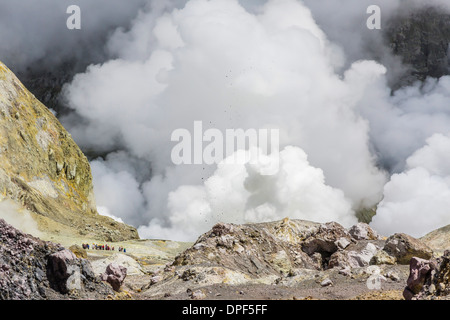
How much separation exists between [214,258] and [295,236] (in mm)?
16092

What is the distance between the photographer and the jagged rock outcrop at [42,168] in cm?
10350

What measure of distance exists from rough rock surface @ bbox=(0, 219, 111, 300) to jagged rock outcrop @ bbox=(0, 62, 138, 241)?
79409 mm

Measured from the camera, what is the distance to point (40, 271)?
19141 millimetres

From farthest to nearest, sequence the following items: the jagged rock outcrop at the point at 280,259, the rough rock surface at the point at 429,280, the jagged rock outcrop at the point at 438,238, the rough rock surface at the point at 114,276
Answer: the jagged rock outcrop at the point at 438,238 < the jagged rock outcrop at the point at 280,259 < the rough rock surface at the point at 114,276 < the rough rock surface at the point at 429,280

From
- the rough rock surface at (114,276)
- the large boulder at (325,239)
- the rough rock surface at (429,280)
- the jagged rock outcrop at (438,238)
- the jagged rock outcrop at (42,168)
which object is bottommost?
the rough rock surface at (429,280)

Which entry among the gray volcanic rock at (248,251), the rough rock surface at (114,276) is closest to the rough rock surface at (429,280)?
the rough rock surface at (114,276)

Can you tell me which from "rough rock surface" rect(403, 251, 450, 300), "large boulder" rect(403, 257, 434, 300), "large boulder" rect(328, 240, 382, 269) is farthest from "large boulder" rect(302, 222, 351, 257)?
"rough rock surface" rect(403, 251, 450, 300)

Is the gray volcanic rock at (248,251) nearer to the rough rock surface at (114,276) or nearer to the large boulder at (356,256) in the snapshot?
the large boulder at (356,256)

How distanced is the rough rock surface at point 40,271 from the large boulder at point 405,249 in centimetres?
2532

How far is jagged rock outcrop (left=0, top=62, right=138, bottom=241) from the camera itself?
103500 millimetres

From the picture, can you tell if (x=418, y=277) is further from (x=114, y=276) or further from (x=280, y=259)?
(x=280, y=259)

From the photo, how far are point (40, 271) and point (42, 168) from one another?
10941 centimetres

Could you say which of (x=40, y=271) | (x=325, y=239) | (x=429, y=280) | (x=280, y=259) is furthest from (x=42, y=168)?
(x=429, y=280)
